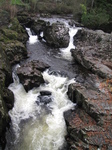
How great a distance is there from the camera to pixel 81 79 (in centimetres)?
1285

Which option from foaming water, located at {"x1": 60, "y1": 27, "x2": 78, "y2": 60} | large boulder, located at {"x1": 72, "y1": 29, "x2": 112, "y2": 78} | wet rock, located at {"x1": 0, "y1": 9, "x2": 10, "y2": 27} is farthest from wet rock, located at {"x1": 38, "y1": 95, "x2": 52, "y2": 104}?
wet rock, located at {"x1": 0, "y1": 9, "x2": 10, "y2": 27}

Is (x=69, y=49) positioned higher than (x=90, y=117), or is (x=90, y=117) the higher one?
(x=69, y=49)

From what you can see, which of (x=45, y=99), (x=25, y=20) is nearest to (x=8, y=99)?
(x=45, y=99)

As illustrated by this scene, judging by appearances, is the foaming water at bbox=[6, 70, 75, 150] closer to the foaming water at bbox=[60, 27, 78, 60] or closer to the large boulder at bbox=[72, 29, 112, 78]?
the large boulder at bbox=[72, 29, 112, 78]

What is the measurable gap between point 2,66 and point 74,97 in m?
6.03

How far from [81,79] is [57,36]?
785 cm

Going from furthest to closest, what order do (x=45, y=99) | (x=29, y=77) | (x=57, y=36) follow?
(x=57, y=36), (x=29, y=77), (x=45, y=99)

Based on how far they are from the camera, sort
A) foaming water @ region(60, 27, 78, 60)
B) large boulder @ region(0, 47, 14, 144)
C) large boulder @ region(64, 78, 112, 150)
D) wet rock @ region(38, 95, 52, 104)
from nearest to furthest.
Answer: large boulder @ region(64, 78, 112, 150) → large boulder @ region(0, 47, 14, 144) → wet rock @ region(38, 95, 52, 104) → foaming water @ region(60, 27, 78, 60)

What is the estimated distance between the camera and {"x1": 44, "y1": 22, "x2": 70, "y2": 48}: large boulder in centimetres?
1839

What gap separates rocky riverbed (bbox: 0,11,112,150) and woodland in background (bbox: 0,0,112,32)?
4.17 metres

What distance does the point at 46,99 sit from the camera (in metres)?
11.2

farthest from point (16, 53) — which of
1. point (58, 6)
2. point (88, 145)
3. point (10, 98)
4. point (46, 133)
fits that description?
point (58, 6)

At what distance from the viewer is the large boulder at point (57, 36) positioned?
18.4 meters

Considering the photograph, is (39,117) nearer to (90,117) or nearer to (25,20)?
(90,117)
